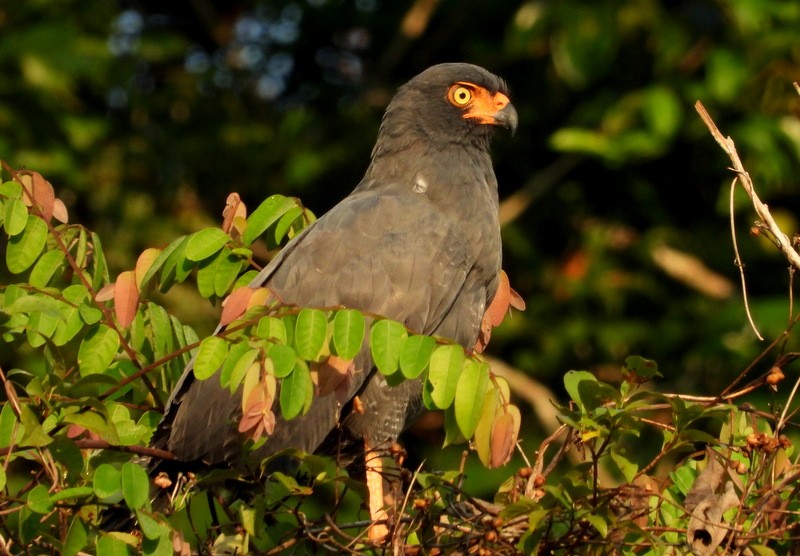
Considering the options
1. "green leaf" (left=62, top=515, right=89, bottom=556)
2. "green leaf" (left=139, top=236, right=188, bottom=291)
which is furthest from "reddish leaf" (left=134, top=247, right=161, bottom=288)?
"green leaf" (left=62, top=515, right=89, bottom=556)

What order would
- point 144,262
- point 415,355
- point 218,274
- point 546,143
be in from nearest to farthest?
point 415,355
point 144,262
point 218,274
point 546,143

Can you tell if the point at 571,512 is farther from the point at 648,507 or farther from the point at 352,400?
the point at 352,400

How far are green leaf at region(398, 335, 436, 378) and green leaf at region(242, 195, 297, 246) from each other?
976 millimetres

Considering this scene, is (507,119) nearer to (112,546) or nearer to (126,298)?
(126,298)

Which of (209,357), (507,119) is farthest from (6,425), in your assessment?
(507,119)

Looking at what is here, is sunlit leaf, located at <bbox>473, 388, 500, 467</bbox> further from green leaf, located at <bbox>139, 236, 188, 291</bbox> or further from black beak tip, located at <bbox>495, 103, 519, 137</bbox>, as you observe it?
black beak tip, located at <bbox>495, 103, 519, 137</bbox>

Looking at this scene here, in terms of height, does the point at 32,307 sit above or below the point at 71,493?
above

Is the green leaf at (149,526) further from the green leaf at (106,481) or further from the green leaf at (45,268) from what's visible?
the green leaf at (45,268)

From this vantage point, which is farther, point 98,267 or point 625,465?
point 98,267

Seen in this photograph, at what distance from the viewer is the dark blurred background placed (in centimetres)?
752

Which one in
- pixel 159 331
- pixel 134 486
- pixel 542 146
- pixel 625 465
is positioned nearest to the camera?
pixel 134 486

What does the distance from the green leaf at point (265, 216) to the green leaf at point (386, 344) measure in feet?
3.02

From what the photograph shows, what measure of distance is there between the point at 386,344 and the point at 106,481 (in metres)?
0.68

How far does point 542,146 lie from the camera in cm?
865
